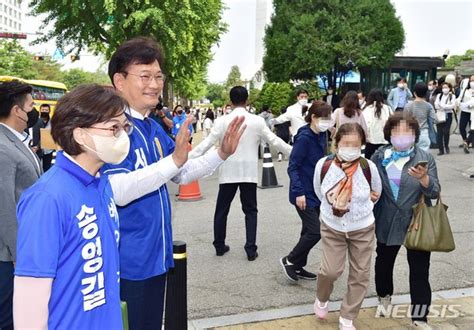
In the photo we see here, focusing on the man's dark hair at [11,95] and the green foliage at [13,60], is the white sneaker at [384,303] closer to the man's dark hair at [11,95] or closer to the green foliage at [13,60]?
the man's dark hair at [11,95]

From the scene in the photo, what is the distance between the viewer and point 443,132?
42.3 feet

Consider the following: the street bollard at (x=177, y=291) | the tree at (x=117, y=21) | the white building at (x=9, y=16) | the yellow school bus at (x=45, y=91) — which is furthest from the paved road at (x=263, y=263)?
the white building at (x=9, y=16)

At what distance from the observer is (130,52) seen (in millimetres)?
2492

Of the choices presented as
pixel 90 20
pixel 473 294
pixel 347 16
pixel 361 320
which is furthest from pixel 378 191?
pixel 347 16

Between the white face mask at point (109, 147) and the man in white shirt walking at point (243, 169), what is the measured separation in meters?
3.49

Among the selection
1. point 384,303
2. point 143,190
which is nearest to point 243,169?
point 384,303

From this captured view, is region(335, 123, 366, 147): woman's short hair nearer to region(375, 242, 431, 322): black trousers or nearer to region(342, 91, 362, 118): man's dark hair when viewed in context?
region(375, 242, 431, 322): black trousers

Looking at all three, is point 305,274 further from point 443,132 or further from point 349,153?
point 443,132

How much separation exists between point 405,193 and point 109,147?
8.63ft

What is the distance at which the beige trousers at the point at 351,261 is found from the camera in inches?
146

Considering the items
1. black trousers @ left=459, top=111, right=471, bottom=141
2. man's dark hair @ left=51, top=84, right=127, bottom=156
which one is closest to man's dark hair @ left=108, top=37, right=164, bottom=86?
man's dark hair @ left=51, top=84, right=127, bottom=156

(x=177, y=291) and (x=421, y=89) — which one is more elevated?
(x=421, y=89)

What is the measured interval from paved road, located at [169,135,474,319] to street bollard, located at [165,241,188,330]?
108 cm

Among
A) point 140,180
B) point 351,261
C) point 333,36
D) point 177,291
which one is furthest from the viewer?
point 333,36
